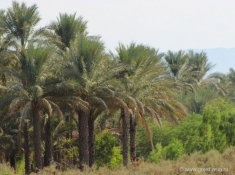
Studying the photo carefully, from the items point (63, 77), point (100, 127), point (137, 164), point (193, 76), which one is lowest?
point (137, 164)

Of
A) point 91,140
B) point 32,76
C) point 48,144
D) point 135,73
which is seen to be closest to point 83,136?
point 91,140

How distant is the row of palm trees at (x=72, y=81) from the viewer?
2230cm

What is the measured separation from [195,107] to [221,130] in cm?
1290

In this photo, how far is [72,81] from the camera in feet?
72.9

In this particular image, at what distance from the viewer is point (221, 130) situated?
2752cm

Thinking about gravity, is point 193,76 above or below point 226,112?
above

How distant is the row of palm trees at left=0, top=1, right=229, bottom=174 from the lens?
22297 mm

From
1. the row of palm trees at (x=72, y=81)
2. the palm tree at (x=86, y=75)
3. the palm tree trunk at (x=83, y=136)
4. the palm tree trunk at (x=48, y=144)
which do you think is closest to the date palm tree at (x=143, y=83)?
→ the row of palm trees at (x=72, y=81)

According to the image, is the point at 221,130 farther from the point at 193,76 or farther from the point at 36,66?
the point at 193,76

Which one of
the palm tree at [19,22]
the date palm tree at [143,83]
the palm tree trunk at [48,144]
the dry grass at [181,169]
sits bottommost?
the dry grass at [181,169]

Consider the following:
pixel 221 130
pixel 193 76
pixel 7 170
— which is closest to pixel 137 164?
pixel 7 170

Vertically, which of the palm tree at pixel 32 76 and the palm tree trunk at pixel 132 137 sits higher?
the palm tree at pixel 32 76

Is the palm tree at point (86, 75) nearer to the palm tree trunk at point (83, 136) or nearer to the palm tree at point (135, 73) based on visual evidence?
the palm tree trunk at point (83, 136)

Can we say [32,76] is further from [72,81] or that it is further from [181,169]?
[181,169]
